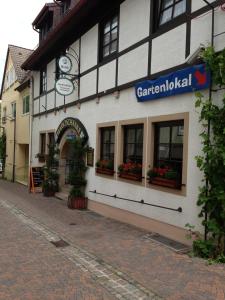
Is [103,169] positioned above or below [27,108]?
below

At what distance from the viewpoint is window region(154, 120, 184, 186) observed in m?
7.31

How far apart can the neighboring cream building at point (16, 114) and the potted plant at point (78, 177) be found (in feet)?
30.7

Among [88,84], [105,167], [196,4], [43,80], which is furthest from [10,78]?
[196,4]

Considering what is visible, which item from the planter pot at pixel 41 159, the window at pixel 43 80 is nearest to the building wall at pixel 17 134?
the window at pixel 43 80

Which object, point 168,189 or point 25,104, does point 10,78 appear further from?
point 168,189

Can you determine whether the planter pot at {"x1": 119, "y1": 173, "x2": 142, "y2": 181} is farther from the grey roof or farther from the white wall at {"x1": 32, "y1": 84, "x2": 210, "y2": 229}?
the grey roof

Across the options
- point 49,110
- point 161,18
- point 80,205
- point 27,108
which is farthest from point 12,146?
point 161,18

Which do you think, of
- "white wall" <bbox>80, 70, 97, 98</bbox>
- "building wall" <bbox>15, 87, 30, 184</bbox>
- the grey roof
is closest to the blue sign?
"white wall" <bbox>80, 70, 97, 98</bbox>

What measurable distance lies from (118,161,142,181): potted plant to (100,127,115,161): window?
1.02m

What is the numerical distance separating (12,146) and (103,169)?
15.4 meters

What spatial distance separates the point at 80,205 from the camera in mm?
11195

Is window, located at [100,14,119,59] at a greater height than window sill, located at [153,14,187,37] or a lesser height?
greater

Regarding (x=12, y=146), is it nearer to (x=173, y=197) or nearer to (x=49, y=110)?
(x=49, y=110)

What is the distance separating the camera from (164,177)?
7496 mm
